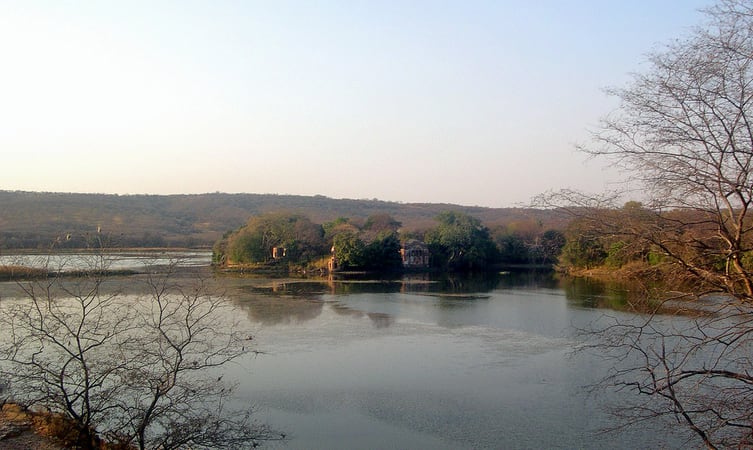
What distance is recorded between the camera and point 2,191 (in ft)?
242

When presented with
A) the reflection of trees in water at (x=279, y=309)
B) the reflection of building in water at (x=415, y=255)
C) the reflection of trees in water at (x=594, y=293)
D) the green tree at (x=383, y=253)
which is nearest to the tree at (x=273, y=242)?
the green tree at (x=383, y=253)

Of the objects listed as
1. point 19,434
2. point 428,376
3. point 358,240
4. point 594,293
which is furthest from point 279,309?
point 358,240

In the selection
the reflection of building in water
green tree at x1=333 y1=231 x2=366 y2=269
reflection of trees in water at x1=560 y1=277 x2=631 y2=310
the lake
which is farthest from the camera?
the reflection of building in water

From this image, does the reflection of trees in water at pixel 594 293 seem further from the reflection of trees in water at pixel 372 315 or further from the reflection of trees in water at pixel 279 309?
the reflection of trees in water at pixel 279 309

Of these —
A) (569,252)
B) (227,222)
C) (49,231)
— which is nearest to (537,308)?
(569,252)

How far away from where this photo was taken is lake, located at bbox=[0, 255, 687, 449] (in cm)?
897

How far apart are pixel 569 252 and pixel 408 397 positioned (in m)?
30.9

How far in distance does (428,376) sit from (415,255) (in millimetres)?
33494

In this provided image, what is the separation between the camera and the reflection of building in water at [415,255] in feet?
148

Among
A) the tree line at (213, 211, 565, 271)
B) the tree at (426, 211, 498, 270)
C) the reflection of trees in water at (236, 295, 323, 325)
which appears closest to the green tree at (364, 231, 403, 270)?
the tree line at (213, 211, 565, 271)

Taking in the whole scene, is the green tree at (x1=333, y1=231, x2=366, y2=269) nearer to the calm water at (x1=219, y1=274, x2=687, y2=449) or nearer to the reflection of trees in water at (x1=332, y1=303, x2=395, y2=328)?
the calm water at (x1=219, y1=274, x2=687, y2=449)

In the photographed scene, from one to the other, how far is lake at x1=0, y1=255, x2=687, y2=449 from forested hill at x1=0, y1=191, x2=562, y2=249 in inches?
605

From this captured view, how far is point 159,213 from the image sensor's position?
8150 cm

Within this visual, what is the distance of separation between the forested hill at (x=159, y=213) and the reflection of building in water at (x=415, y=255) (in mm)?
8320
